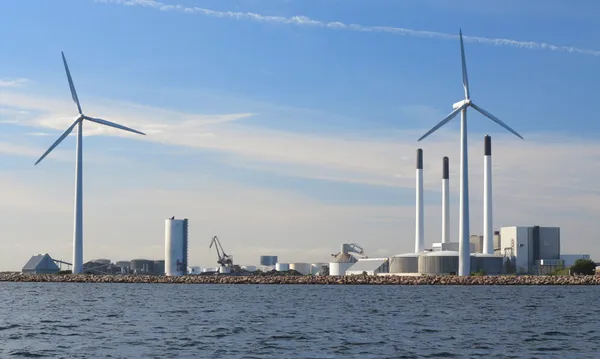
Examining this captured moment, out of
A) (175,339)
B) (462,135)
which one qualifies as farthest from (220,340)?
(462,135)

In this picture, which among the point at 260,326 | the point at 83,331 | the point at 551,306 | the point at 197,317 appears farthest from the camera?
the point at 551,306

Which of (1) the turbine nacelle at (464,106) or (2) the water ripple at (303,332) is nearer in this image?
(2) the water ripple at (303,332)

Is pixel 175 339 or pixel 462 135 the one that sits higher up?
pixel 462 135

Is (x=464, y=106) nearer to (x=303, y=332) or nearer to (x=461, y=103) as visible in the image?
(x=461, y=103)

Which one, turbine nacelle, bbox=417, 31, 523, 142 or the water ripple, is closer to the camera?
the water ripple

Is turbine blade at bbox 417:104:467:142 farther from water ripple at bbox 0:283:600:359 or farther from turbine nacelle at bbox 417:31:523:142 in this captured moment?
water ripple at bbox 0:283:600:359

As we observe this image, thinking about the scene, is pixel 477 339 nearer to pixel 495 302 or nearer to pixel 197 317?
pixel 197 317

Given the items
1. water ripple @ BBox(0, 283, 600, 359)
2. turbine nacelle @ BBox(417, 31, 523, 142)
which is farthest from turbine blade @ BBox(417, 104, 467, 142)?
water ripple @ BBox(0, 283, 600, 359)

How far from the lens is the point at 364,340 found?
2012 inches

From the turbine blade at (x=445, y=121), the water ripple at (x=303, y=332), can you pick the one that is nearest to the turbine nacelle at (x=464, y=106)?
the turbine blade at (x=445, y=121)

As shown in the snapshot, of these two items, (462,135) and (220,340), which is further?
(462,135)

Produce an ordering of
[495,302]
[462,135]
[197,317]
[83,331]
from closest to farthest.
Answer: [83,331] → [197,317] → [495,302] → [462,135]

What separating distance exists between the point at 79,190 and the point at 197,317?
11550 centimetres

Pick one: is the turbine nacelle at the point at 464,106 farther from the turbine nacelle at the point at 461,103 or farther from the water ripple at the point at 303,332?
the water ripple at the point at 303,332
